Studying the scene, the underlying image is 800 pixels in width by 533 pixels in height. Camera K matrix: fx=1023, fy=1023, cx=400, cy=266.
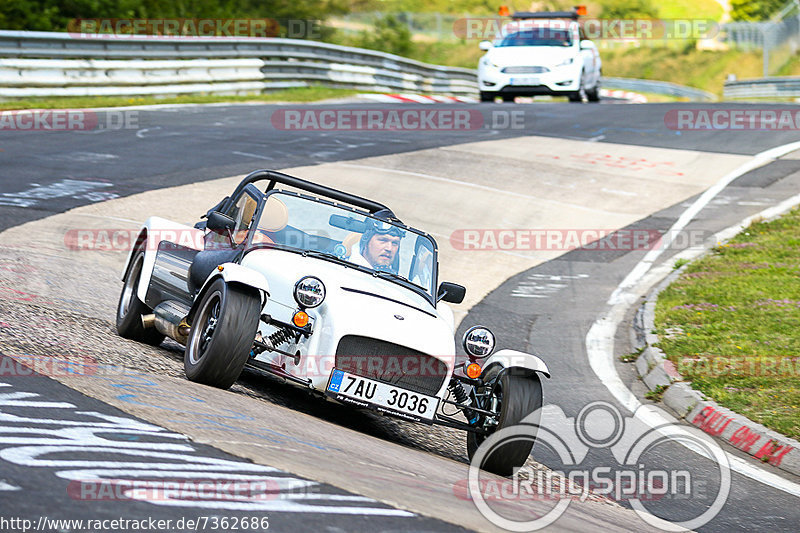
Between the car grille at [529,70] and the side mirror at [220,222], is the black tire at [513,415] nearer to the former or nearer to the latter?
the side mirror at [220,222]

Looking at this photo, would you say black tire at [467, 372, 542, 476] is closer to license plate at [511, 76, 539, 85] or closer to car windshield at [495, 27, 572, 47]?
license plate at [511, 76, 539, 85]

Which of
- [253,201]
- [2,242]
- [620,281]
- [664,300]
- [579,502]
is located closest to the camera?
[579,502]

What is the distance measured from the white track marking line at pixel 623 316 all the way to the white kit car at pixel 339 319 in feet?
5.98

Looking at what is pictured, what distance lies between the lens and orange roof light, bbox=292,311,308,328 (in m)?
6.59

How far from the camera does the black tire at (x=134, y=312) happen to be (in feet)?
27.5

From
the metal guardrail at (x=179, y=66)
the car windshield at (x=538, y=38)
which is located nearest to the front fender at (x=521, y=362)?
the metal guardrail at (x=179, y=66)

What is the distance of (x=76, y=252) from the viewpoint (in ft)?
38.3

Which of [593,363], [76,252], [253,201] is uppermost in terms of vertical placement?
[253,201]

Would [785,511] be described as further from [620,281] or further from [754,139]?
[754,139]

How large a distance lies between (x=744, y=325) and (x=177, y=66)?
17.8 meters

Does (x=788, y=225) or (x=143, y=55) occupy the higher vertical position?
(x=143, y=55)

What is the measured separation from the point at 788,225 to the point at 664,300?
4.46 m

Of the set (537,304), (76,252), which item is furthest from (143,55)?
(537,304)

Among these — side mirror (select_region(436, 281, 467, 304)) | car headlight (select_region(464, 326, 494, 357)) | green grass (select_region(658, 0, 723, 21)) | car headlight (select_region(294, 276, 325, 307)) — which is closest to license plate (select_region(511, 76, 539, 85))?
side mirror (select_region(436, 281, 467, 304))
